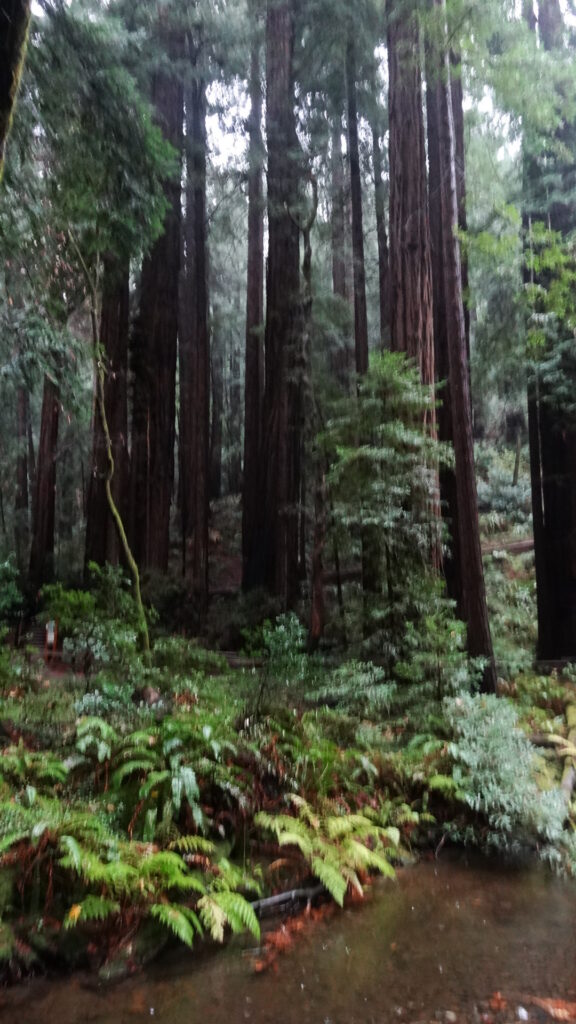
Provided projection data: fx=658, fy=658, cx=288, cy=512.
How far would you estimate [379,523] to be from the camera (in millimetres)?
7207

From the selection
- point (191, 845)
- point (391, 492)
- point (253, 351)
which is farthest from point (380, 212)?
point (191, 845)

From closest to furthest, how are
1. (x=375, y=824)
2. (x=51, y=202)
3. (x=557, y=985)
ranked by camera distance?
(x=557, y=985) → (x=375, y=824) → (x=51, y=202)

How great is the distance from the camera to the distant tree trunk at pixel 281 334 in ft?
41.1

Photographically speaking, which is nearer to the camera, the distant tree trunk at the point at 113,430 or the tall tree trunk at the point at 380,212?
the distant tree trunk at the point at 113,430

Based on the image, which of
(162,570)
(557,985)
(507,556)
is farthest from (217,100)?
(557,985)

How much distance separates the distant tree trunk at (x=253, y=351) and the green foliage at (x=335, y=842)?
8945mm

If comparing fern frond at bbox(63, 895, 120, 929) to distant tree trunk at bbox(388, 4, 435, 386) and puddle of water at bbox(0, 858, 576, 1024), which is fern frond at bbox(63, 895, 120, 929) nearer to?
puddle of water at bbox(0, 858, 576, 1024)

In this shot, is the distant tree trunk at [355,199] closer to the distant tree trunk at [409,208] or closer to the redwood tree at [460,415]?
the distant tree trunk at [409,208]

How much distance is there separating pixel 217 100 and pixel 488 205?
288 inches

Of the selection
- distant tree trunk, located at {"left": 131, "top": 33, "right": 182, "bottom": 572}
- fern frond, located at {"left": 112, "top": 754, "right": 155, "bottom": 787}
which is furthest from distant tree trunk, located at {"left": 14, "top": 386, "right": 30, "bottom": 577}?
fern frond, located at {"left": 112, "top": 754, "right": 155, "bottom": 787}

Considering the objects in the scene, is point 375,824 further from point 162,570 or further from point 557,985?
point 162,570

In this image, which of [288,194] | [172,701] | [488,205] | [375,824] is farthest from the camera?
[488,205]

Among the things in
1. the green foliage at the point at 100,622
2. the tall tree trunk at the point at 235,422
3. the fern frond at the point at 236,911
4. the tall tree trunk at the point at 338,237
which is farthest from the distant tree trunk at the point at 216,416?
the fern frond at the point at 236,911

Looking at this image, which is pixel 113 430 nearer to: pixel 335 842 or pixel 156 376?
pixel 156 376
